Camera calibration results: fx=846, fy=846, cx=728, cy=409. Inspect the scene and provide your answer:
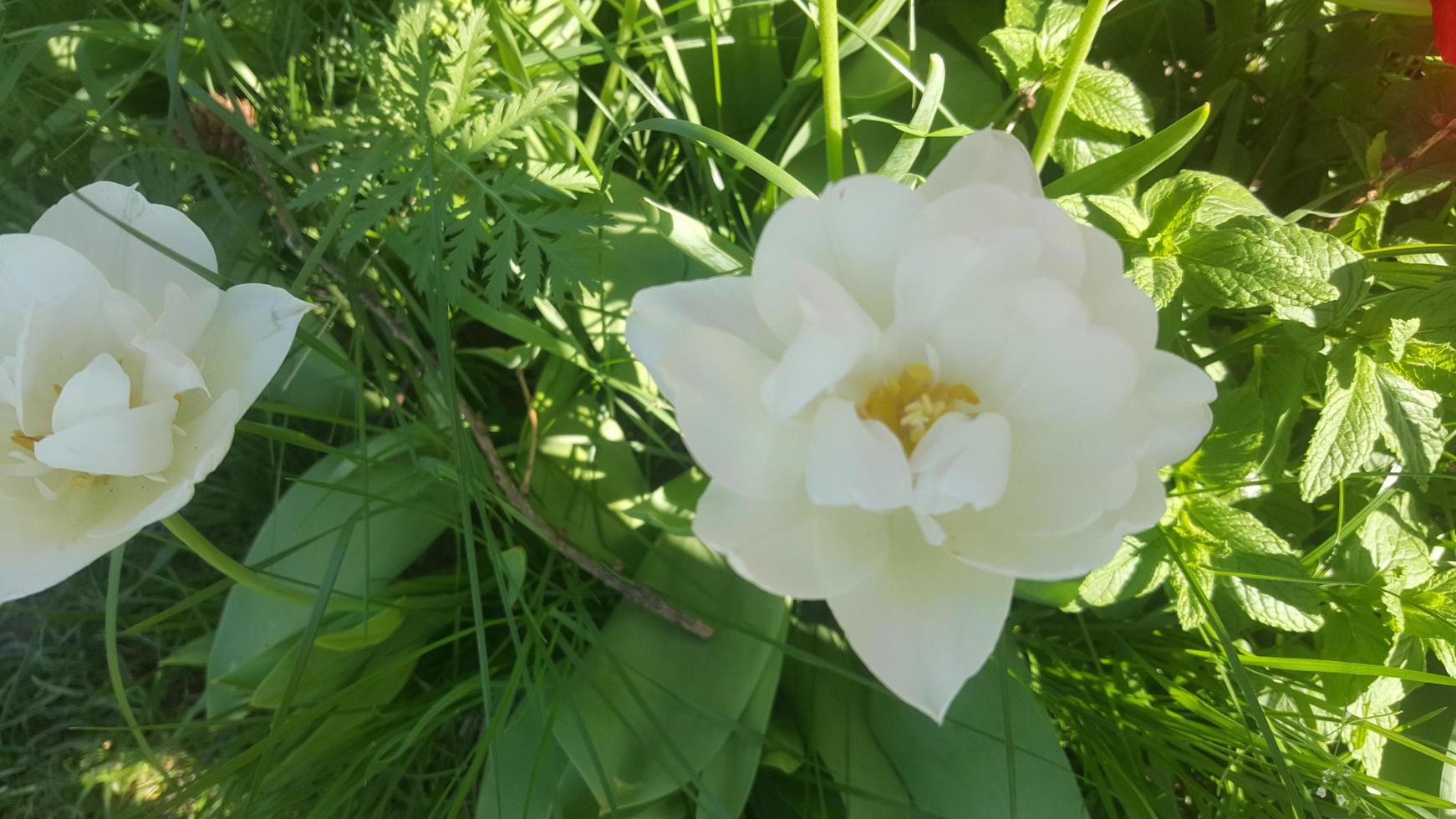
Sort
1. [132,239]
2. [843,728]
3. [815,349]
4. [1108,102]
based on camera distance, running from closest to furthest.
A: [815,349], [132,239], [1108,102], [843,728]

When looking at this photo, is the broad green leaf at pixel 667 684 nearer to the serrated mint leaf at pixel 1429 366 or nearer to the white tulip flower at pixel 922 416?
the white tulip flower at pixel 922 416

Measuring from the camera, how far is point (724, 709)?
1.78 feet

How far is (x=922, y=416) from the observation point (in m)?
0.33

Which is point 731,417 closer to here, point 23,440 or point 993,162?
point 993,162

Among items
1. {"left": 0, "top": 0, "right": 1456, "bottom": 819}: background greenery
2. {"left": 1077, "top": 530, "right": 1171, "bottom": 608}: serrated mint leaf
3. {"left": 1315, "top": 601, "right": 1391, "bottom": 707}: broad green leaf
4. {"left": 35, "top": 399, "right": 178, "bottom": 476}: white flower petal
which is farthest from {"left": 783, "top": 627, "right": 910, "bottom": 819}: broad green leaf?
{"left": 35, "top": 399, "right": 178, "bottom": 476}: white flower petal

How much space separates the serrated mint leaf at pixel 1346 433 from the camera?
0.46m

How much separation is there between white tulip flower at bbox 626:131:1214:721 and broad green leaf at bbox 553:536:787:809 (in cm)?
23

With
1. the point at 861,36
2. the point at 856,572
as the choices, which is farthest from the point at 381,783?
the point at 861,36

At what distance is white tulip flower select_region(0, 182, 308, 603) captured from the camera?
0.34 metres

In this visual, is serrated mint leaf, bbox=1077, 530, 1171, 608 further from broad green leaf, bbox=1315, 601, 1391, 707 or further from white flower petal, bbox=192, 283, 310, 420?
white flower petal, bbox=192, 283, 310, 420

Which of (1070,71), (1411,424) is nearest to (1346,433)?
(1411,424)

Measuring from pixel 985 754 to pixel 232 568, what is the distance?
456 mm

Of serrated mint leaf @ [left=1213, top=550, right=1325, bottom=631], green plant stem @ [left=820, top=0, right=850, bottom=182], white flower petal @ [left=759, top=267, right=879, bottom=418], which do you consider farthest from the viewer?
serrated mint leaf @ [left=1213, top=550, right=1325, bottom=631]

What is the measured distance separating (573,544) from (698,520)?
1.04 ft
